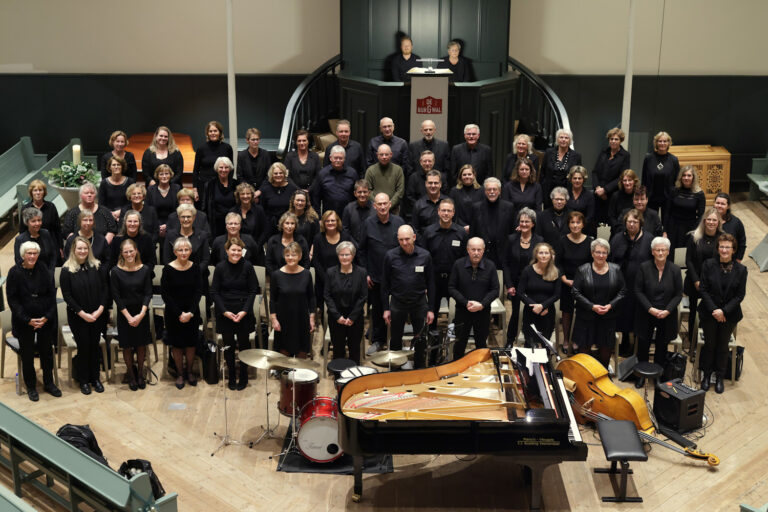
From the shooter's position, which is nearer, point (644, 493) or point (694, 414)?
point (644, 493)

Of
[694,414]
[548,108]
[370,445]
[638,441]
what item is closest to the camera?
[370,445]

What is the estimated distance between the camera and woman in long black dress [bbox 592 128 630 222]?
9492 millimetres

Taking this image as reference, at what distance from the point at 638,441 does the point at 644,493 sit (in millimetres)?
398

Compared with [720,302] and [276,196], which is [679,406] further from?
[276,196]

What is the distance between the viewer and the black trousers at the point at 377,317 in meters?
8.80

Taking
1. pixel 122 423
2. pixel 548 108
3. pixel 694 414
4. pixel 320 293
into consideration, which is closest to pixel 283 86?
pixel 548 108

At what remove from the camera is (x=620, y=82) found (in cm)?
1361

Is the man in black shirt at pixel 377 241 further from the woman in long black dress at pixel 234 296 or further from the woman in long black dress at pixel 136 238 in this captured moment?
the woman in long black dress at pixel 136 238

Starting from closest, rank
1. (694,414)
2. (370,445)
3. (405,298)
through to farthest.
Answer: (370,445) < (694,414) < (405,298)

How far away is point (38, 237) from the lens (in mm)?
8570

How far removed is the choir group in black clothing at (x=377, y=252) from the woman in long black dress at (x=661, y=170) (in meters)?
0.02

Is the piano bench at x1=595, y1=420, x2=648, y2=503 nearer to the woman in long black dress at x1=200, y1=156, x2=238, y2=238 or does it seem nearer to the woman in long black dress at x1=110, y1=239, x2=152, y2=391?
the woman in long black dress at x1=110, y1=239, x2=152, y2=391

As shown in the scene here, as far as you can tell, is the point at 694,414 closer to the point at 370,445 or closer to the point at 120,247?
the point at 370,445

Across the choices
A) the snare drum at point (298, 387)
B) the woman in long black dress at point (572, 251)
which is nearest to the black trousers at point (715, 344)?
the woman in long black dress at point (572, 251)
